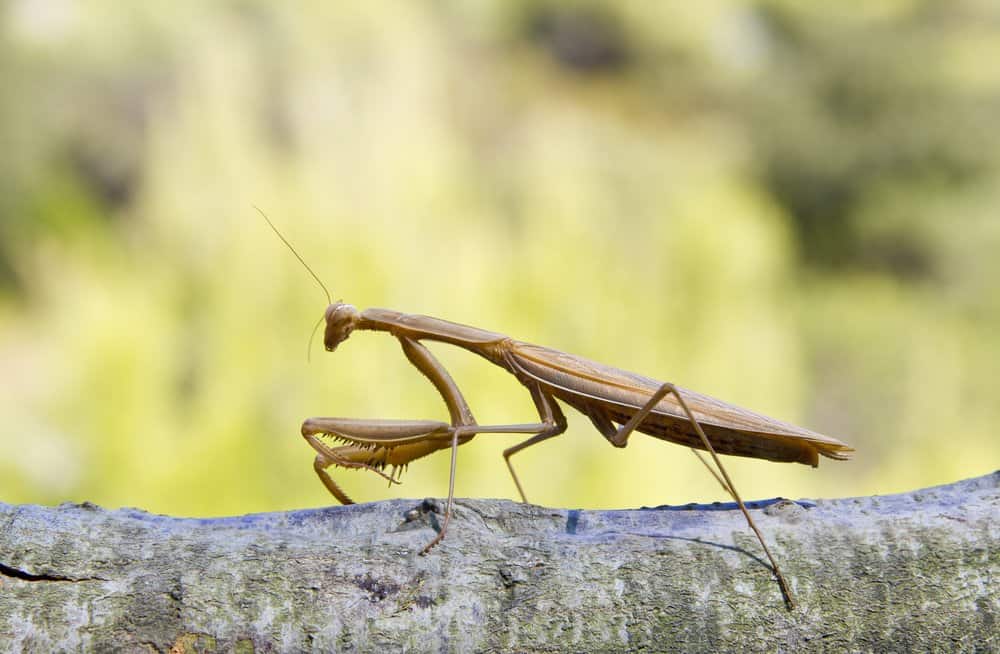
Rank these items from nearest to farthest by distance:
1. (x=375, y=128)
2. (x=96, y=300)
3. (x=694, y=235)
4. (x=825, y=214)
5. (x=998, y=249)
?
(x=96, y=300) → (x=694, y=235) → (x=375, y=128) → (x=998, y=249) → (x=825, y=214)

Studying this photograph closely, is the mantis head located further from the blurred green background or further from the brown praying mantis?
the blurred green background

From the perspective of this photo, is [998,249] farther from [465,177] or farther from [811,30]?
[465,177]

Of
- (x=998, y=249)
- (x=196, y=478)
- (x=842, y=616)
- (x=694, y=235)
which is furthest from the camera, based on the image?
(x=998, y=249)

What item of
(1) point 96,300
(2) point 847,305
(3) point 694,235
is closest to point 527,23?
(2) point 847,305

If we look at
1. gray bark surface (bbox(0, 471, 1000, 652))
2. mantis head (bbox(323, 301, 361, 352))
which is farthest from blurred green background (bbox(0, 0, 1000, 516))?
gray bark surface (bbox(0, 471, 1000, 652))

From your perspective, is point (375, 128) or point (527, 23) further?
point (527, 23)

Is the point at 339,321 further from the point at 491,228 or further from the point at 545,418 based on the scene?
the point at 491,228
